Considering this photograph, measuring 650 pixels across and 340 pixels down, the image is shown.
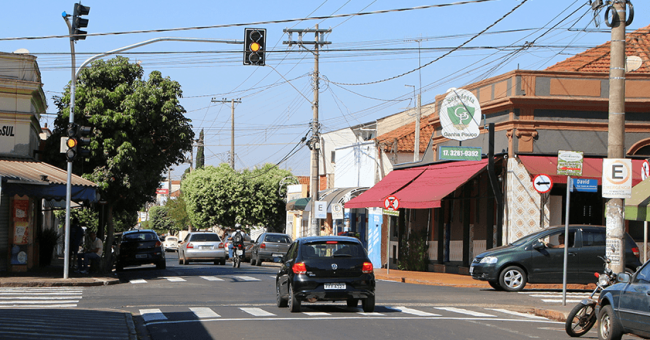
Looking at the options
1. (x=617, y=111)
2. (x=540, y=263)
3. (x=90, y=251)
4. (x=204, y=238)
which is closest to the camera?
(x=617, y=111)

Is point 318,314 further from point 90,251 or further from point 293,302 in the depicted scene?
point 90,251

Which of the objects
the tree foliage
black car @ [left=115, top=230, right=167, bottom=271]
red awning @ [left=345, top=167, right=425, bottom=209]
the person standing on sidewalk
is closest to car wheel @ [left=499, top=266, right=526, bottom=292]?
red awning @ [left=345, top=167, right=425, bottom=209]

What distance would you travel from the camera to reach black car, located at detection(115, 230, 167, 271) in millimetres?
31234

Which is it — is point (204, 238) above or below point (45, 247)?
above

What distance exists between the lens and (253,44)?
63.7ft

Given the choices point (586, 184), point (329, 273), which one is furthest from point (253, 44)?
point (586, 184)

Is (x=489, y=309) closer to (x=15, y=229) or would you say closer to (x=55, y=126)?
(x=15, y=229)

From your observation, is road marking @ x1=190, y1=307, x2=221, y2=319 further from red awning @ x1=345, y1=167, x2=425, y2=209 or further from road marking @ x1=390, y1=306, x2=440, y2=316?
red awning @ x1=345, y1=167, x2=425, y2=209

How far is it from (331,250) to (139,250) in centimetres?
1813

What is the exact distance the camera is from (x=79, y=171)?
90.0 ft

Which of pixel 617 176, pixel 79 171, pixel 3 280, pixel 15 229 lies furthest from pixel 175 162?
pixel 617 176

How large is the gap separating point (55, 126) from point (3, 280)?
7.37 meters

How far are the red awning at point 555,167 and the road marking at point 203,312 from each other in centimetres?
1412

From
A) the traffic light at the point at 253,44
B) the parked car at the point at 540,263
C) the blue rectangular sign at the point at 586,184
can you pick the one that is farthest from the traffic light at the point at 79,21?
the blue rectangular sign at the point at 586,184
